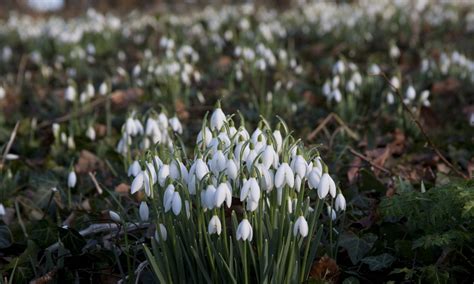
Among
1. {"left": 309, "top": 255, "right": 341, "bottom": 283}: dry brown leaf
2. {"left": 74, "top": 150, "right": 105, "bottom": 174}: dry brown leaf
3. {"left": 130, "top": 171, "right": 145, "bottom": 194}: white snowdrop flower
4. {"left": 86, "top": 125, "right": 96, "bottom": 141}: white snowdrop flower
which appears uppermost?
{"left": 130, "top": 171, "right": 145, "bottom": 194}: white snowdrop flower

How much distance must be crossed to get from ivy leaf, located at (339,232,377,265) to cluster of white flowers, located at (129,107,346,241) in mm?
295

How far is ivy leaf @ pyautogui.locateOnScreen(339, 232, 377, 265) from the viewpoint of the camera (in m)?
2.40

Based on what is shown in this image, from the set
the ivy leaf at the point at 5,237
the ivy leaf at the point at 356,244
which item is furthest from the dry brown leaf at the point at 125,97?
the ivy leaf at the point at 356,244

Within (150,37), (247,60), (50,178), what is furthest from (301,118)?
(150,37)

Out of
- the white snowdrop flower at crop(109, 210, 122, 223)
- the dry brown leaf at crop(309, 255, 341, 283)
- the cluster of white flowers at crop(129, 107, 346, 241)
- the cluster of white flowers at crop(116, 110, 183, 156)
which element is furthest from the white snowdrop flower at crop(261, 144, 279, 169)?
the cluster of white flowers at crop(116, 110, 183, 156)

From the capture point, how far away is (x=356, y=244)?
95.7 inches

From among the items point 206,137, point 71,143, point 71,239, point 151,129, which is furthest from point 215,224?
point 71,143

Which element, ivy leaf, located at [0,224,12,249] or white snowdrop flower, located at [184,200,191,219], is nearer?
white snowdrop flower, located at [184,200,191,219]

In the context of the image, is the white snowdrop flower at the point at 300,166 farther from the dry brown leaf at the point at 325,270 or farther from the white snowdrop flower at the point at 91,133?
the white snowdrop flower at the point at 91,133

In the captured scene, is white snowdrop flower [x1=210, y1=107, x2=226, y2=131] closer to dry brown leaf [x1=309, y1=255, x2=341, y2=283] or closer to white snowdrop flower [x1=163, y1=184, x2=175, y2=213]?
white snowdrop flower [x1=163, y1=184, x2=175, y2=213]

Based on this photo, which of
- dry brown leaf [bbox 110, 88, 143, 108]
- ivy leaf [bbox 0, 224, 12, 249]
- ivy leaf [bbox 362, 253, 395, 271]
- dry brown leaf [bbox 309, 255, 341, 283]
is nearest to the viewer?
dry brown leaf [bbox 309, 255, 341, 283]

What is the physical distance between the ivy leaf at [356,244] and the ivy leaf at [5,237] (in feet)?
4.13

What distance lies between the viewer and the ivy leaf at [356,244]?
7.88 ft

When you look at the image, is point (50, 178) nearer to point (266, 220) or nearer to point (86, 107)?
point (86, 107)
